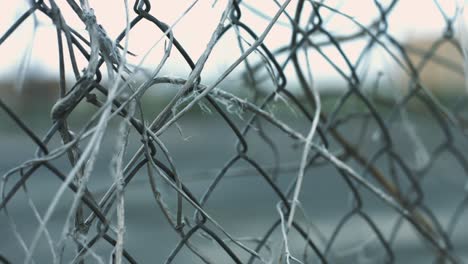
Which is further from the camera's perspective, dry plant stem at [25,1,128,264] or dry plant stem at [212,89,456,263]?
dry plant stem at [212,89,456,263]

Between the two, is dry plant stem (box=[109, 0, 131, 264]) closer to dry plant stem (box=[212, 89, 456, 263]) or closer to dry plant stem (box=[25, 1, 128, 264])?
dry plant stem (box=[25, 1, 128, 264])

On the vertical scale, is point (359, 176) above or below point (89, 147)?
above

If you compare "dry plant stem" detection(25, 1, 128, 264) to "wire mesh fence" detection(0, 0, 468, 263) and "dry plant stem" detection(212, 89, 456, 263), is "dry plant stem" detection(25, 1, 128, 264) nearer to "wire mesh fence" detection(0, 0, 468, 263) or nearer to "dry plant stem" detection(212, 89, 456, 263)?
"wire mesh fence" detection(0, 0, 468, 263)

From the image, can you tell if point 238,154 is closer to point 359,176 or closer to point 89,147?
point 359,176

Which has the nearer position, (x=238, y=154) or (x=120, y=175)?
(x=120, y=175)

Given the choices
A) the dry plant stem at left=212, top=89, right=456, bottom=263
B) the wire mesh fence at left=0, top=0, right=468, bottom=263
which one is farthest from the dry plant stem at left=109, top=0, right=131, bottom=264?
the dry plant stem at left=212, top=89, right=456, bottom=263

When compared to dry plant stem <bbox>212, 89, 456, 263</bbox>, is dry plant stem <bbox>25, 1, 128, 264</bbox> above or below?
below

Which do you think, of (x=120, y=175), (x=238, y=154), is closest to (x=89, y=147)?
(x=120, y=175)

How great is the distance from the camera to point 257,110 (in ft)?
2.41

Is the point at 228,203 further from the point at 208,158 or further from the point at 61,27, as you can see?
the point at 61,27

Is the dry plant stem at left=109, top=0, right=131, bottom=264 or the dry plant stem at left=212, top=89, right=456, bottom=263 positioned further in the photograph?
the dry plant stem at left=212, top=89, right=456, bottom=263

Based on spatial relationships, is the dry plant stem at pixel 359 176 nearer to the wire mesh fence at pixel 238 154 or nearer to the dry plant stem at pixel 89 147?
the wire mesh fence at pixel 238 154

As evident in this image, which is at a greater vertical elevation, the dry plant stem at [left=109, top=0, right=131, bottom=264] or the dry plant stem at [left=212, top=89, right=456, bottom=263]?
the dry plant stem at [left=212, top=89, right=456, bottom=263]

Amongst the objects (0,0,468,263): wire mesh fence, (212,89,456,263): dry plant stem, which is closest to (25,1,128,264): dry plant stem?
(0,0,468,263): wire mesh fence
